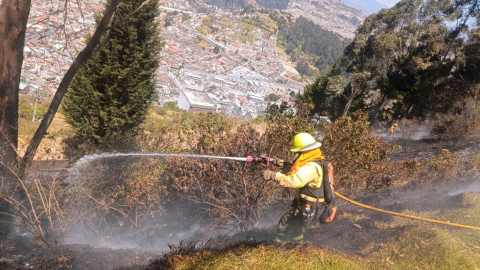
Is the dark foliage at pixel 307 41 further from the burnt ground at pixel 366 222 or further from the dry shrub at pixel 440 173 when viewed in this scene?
the burnt ground at pixel 366 222

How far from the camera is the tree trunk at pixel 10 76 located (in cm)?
495

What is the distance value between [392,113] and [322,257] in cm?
2484

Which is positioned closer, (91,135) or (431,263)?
(431,263)

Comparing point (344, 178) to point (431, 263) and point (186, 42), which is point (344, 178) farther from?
point (186, 42)

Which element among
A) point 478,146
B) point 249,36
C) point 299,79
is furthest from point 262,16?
point 478,146

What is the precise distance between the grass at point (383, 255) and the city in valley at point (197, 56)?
4.76 m

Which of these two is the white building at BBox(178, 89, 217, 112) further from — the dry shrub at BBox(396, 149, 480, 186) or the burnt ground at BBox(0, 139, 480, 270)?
the burnt ground at BBox(0, 139, 480, 270)

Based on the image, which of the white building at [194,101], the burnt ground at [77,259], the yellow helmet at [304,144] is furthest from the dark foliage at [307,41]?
the burnt ground at [77,259]

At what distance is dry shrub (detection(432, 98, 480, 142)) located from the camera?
16.0 metres

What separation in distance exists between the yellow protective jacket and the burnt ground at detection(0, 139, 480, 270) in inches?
43.3

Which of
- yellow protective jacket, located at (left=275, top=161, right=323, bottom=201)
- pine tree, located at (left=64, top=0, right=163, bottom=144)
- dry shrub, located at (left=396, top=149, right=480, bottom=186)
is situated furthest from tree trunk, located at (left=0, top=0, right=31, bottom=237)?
dry shrub, located at (left=396, top=149, right=480, bottom=186)

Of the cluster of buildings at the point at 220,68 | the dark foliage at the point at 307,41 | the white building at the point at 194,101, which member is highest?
the dark foliage at the point at 307,41

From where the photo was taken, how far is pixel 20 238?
20.1ft

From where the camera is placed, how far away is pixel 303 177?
4.19m
